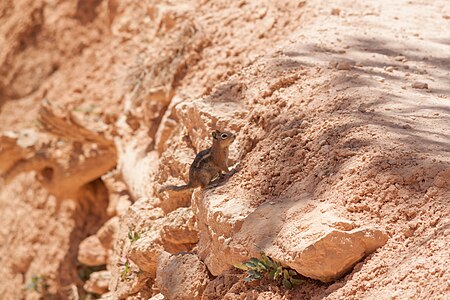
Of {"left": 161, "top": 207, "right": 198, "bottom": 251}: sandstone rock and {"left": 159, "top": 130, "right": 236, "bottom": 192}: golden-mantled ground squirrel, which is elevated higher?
{"left": 159, "top": 130, "right": 236, "bottom": 192}: golden-mantled ground squirrel

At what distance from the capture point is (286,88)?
5.54 meters

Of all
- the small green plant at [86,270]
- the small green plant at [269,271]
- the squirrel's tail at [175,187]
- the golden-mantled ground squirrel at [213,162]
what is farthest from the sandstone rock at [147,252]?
the small green plant at [86,270]

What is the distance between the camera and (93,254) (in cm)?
913

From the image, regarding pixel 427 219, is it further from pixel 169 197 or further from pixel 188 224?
pixel 169 197

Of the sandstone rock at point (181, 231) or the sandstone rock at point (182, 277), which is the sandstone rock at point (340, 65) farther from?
the sandstone rock at point (182, 277)

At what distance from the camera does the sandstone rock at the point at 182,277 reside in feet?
14.9

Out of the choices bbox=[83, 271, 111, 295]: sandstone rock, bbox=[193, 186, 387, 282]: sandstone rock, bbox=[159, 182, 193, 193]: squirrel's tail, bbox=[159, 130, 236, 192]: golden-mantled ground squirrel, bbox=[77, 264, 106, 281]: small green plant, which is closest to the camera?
bbox=[193, 186, 387, 282]: sandstone rock

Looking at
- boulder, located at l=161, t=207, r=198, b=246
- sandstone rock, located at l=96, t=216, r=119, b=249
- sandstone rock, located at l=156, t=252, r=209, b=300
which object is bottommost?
sandstone rock, located at l=96, t=216, r=119, b=249

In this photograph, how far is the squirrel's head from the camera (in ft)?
16.8

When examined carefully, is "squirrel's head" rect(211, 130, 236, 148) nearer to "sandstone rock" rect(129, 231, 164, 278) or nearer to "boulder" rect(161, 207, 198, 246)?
"boulder" rect(161, 207, 198, 246)

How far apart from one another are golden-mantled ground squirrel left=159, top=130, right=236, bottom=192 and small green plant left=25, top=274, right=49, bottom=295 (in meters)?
5.24

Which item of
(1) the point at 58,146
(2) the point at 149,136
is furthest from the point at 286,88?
(1) the point at 58,146

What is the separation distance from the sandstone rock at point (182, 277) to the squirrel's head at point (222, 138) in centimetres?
75

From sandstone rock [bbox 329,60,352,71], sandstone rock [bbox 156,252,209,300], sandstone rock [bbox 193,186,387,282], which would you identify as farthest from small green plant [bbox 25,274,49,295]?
sandstone rock [bbox 329,60,352,71]
